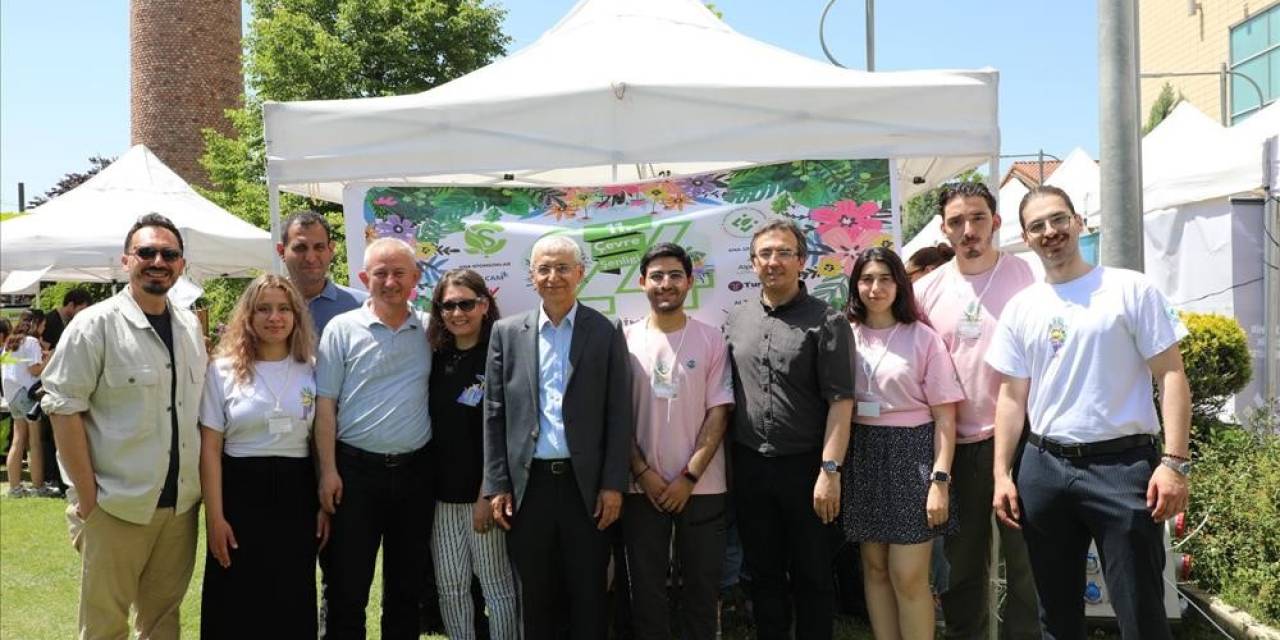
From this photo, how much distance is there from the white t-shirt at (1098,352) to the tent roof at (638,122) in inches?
49.3

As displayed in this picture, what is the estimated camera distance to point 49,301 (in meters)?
17.5

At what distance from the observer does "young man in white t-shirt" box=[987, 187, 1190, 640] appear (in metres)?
2.91

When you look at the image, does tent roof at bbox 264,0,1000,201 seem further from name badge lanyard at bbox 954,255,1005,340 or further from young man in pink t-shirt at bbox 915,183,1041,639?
name badge lanyard at bbox 954,255,1005,340

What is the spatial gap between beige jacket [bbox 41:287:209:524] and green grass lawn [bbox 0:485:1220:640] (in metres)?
1.60

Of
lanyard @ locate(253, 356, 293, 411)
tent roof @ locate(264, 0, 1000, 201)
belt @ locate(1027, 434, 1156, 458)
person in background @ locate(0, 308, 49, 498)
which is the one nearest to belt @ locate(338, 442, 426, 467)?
lanyard @ locate(253, 356, 293, 411)

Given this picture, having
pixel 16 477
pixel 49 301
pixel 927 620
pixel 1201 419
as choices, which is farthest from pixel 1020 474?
pixel 49 301

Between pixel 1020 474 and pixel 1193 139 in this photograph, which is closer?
pixel 1020 474

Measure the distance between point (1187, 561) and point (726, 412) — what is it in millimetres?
2370

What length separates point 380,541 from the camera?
370 centimetres

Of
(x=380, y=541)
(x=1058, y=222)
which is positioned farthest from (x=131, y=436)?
(x=1058, y=222)

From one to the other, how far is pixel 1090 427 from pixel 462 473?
87.6 inches

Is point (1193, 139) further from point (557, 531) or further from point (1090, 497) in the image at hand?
point (557, 531)

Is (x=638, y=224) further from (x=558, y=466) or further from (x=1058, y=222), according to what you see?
(x=1058, y=222)

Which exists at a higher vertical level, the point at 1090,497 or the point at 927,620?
the point at 1090,497
